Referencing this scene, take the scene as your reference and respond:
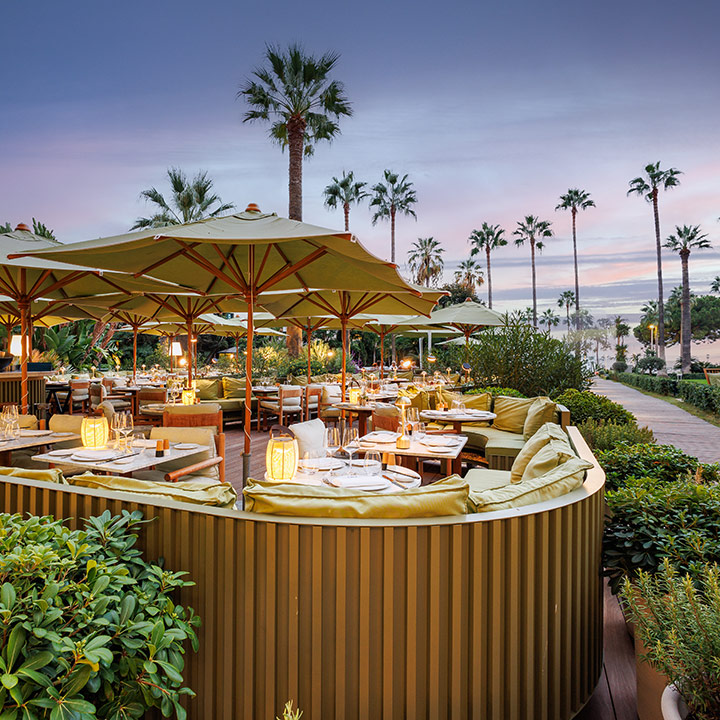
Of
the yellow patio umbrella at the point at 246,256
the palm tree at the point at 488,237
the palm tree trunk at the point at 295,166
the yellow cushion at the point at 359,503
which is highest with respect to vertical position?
the palm tree at the point at 488,237

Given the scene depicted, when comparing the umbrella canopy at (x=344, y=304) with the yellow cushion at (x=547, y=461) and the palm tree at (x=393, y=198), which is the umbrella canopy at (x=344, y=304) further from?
the palm tree at (x=393, y=198)

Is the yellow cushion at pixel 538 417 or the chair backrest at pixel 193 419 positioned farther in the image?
the yellow cushion at pixel 538 417

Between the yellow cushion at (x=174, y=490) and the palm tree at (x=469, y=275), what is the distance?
39.1 m

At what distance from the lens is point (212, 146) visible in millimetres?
20469

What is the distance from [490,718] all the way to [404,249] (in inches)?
1506

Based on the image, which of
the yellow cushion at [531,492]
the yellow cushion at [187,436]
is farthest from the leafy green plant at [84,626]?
the yellow cushion at [187,436]

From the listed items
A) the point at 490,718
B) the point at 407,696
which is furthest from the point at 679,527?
the point at 407,696

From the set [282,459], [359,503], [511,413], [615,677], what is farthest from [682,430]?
[359,503]

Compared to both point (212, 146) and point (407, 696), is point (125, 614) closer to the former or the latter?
point (407, 696)

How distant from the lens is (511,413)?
7461 mm

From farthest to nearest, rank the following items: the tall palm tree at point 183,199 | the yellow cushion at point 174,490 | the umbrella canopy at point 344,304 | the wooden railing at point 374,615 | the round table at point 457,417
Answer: the tall palm tree at point 183,199 < the umbrella canopy at point 344,304 < the round table at point 457,417 < the yellow cushion at point 174,490 < the wooden railing at point 374,615

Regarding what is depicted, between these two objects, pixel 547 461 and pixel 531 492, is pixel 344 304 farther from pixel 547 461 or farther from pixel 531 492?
pixel 531 492

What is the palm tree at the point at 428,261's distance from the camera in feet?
122

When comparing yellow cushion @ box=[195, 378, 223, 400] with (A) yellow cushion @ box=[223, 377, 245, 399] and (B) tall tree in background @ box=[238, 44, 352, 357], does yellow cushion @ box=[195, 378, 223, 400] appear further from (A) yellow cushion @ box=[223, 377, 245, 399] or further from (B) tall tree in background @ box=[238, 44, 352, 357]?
(B) tall tree in background @ box=[238, 44, 352, 357]
